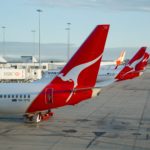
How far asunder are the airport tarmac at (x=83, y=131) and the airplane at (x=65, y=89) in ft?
5.71

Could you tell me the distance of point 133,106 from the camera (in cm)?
3978

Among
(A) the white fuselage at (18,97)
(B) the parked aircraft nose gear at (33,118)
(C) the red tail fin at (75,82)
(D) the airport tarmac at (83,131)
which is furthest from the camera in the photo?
(B) the parked aircraft nose gear at (33,118)

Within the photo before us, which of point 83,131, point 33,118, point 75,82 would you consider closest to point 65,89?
point 75,82

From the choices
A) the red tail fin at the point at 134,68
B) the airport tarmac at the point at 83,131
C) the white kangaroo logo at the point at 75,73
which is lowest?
the airport tarmac at the point at 83,131

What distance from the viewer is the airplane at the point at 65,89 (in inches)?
1012

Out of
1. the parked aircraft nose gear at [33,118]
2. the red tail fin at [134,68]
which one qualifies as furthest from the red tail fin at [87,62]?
the red tail fin at [134,68]

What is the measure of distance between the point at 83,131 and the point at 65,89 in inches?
126

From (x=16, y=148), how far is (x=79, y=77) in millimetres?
7442

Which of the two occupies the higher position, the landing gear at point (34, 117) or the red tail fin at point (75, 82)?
the red tail fin at point (75, 82)

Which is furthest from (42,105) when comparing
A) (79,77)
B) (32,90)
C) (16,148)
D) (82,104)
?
(82,104)

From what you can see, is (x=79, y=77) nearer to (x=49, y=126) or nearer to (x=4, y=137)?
(x=49, y=126)

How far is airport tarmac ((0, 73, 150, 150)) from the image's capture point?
22094 millimetres

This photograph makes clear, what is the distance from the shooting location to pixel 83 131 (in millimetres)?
26172

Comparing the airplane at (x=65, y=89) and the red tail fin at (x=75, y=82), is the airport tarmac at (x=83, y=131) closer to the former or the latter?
the airplane at (x=65, y=89)
